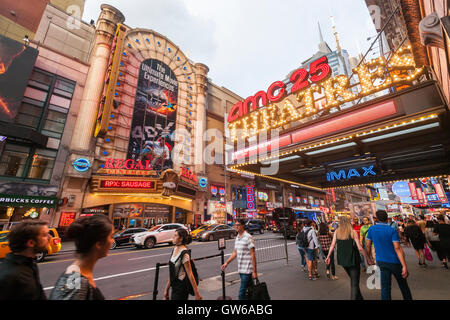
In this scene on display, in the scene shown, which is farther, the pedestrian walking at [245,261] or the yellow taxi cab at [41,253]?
the yellow taxi cab at [41,253]

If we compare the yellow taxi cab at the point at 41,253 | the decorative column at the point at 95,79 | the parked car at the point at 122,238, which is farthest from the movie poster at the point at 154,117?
the yellow taxi cab at the point at 41,253

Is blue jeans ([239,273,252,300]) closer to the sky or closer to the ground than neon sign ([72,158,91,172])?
closer to the ground

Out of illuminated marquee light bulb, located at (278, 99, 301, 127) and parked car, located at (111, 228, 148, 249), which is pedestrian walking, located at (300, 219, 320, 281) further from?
parked car, located at (111, 228, 148, 249)

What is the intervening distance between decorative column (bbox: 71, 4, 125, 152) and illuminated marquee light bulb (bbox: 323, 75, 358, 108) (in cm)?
2501

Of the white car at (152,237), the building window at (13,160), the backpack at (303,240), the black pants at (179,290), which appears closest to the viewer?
the black pants at (179,290)

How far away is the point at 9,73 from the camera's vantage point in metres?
18.4

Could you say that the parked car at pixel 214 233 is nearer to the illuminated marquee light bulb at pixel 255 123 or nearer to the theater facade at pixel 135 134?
the theater facade at pixel 135 134

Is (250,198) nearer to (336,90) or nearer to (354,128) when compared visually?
(336,90)

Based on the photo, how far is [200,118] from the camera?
3697cm

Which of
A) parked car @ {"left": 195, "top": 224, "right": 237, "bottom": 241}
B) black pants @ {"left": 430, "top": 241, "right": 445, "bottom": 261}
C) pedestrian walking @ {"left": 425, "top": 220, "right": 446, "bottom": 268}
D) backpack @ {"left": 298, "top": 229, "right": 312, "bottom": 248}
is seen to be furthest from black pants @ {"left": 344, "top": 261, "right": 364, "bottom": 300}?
parked car @ {"left": 195, "top": 224, "right": 237, "bottom": 241}

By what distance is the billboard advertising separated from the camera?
1789 centimetres

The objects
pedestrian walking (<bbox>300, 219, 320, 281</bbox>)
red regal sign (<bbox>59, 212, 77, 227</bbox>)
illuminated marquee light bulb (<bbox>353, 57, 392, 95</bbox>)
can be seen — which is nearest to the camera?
pedestrian walking (<bbox>300, 219, 320, 281</bbox>)

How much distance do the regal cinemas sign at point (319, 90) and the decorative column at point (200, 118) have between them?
864 inches

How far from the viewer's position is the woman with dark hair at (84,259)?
1.62 m
